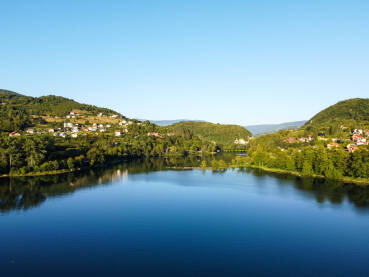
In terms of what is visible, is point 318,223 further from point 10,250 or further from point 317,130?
point 317,130

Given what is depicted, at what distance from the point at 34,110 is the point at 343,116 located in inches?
4703

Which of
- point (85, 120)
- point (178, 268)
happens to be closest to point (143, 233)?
point (178, 268)

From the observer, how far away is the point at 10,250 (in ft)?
61.8

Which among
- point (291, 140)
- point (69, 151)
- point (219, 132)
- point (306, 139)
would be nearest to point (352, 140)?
point (306, 139)

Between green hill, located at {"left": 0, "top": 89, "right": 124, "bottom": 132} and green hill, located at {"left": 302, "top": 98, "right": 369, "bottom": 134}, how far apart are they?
90169 mm

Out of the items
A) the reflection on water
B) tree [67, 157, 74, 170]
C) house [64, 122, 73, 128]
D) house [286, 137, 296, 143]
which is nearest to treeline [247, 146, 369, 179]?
the reflection on water

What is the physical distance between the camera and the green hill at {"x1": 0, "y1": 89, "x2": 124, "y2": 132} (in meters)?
78.2

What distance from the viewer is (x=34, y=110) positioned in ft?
338

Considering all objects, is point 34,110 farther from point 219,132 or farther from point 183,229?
point 183,229

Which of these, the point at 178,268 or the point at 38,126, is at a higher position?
the point at 38,126

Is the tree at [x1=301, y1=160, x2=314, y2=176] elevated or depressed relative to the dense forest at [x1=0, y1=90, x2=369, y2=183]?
depressed

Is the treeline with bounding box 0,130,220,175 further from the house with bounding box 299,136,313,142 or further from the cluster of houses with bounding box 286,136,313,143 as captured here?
the house with bounding box 299,136,313,142

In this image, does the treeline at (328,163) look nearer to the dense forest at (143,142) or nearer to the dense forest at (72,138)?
the dense forest at (143,142)

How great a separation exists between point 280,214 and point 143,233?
13.4 m
